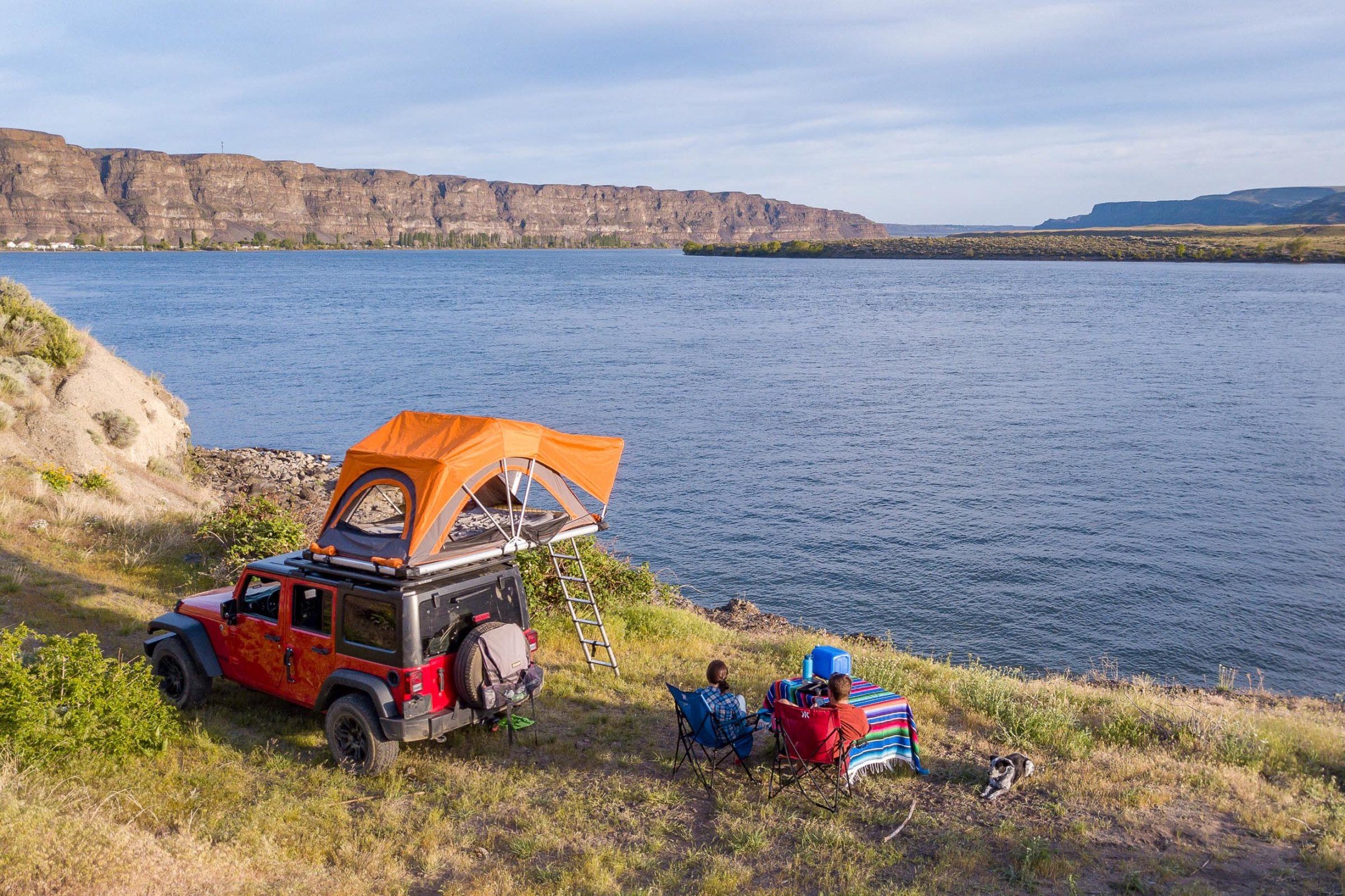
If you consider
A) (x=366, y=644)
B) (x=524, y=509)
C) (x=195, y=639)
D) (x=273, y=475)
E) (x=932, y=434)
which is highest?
(x=524, y=509)

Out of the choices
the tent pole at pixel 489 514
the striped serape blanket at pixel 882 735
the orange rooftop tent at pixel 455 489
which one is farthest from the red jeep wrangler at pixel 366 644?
the striped serape blanket at pixel 882 735

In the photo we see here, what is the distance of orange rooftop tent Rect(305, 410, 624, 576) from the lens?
8.34 m

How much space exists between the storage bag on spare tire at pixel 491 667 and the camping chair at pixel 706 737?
1415mm

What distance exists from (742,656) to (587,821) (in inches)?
199


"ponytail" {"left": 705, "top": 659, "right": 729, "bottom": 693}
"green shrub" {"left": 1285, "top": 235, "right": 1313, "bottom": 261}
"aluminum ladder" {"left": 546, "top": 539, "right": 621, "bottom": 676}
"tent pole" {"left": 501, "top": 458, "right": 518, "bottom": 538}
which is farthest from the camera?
"green shrub" {"left": 1285, "top": 235, "right": 1313, "bottom": 261}

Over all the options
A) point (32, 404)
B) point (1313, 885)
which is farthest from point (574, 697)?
point (32, 404)

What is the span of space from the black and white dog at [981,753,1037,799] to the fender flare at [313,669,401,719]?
5163 mm

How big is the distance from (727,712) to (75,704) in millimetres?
5585

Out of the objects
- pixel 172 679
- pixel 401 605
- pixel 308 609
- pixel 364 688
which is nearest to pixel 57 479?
pixel 172 679

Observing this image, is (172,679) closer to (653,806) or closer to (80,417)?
(653,806)

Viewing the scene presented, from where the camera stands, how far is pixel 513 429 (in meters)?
9.19

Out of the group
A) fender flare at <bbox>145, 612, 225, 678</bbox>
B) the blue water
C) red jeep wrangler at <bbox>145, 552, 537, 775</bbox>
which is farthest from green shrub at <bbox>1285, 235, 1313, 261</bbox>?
fender flare at <bbox>145, 612, 225, 678</bbox>

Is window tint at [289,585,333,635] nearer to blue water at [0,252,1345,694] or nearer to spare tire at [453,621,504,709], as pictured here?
spare tire at [453,621,504,709]

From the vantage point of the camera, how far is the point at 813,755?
25.6 ft
